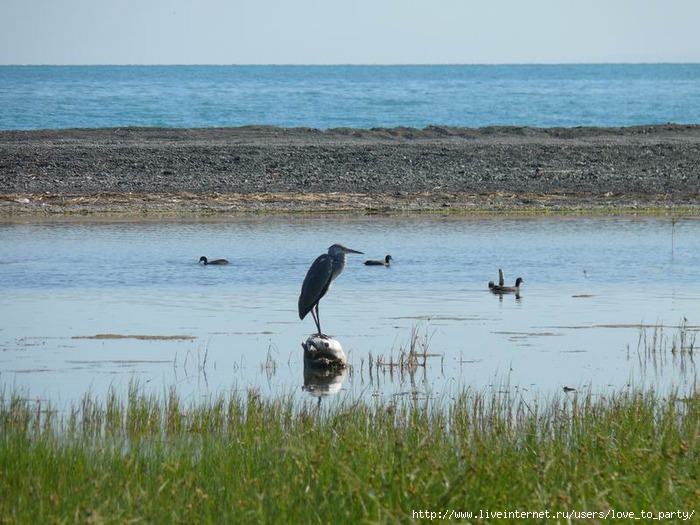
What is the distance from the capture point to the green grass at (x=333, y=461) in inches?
266

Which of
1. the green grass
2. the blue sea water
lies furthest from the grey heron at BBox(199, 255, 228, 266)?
the blue sea water

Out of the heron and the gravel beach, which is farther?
the gravel beach

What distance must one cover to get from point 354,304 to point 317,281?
4.14 metres

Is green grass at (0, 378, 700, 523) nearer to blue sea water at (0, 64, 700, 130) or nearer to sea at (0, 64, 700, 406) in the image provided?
sea at (0, 64, 700, 406)

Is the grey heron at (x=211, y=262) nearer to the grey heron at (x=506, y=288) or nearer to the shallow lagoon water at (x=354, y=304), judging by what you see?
the shallow lagoon water at (x=354, y=304)

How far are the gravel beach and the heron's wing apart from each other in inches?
569

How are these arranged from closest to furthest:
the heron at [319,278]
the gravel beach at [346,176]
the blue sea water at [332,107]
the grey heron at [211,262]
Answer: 1. the heron at [319,278]
2. the grey heron at [211,262]
3. the gravel beach at [346,176]
4. the blue sea water at [332,107]

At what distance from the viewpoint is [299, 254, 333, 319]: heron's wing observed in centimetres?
1362

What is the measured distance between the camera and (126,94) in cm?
9662

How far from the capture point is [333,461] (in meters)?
7.43

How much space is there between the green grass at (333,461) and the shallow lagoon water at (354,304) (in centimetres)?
194

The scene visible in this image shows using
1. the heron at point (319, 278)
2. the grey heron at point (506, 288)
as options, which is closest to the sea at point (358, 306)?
the grey heron at point (506, 288)

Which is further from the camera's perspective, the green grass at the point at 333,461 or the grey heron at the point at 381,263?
the grey heron at the point at 381,263

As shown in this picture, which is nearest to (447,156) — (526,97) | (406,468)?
(406,468)
